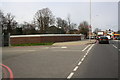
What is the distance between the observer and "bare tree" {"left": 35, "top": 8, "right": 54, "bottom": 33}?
65.9 meters

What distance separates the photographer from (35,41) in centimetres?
4169

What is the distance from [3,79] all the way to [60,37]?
3790 cm

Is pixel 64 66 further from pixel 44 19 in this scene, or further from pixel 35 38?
pixel 44 19

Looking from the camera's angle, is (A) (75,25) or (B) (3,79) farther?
(A) (75,25)

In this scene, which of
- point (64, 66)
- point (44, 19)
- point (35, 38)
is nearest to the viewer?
point (64, 66)

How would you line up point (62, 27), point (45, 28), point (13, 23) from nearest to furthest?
point (45, 28) → point (13, 23) → point (62, 27)

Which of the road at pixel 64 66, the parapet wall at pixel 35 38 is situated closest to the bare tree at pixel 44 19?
the parapet wall at pixel 35 38

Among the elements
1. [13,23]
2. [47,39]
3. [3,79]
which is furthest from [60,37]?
[3,79]

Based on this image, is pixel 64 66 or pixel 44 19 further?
pixel 44 19

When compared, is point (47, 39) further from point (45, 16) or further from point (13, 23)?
point (13, 23)

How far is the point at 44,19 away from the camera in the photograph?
217 ft

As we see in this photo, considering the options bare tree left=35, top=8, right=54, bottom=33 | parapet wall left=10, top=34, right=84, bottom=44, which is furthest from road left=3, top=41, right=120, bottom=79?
bare tree left=35, top=8, right=54, bottom=33

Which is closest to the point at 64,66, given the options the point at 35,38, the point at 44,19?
the point at 35,38

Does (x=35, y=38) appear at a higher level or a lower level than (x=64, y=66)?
higher
